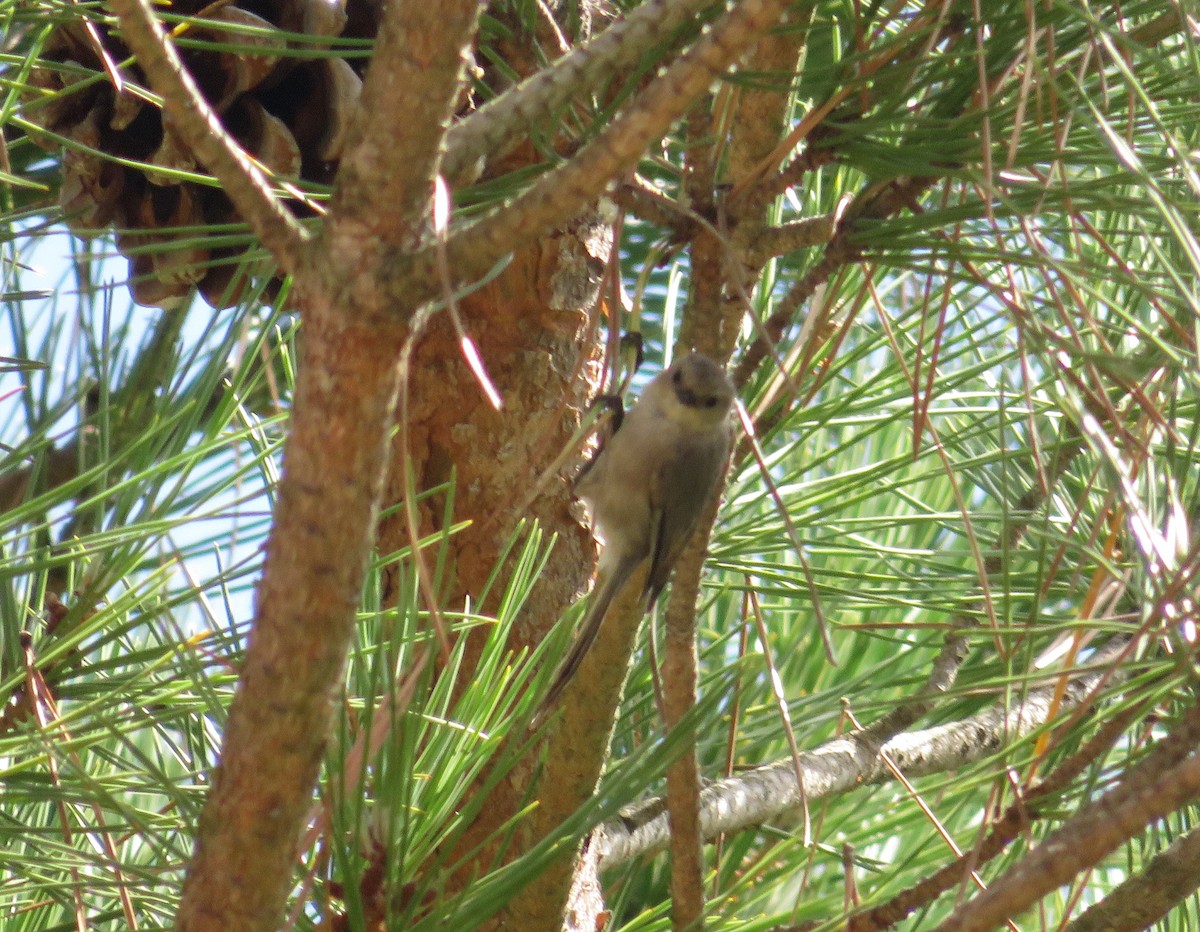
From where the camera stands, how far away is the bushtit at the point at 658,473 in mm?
1517

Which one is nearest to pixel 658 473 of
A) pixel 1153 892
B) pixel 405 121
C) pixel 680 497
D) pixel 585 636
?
pixel 680 497

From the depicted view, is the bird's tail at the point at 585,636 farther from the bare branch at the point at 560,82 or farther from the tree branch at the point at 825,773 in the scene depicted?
the bare branch at the point at 560,82

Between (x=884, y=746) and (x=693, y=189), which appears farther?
(x=884, y=746)

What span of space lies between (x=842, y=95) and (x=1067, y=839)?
A: 1.84ft

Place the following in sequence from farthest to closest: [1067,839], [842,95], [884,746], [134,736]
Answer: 1. [134,736]
2. [884,746]
3. [842,95]
4. [1067,839]

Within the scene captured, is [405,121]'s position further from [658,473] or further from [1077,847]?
[658,473]

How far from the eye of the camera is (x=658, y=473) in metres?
1.73

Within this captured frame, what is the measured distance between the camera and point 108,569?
1.06 metres

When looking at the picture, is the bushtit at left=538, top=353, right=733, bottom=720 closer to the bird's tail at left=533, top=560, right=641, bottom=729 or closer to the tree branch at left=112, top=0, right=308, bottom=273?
the bird's tail at left=533, top=560, right=641, bottom=729

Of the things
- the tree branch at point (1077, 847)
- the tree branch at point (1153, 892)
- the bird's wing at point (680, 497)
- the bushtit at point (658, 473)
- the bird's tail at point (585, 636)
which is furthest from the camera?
the bird's wing at point (680, 497)

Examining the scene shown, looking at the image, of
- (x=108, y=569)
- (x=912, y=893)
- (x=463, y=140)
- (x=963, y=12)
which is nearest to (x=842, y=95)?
(x=963, y=12)

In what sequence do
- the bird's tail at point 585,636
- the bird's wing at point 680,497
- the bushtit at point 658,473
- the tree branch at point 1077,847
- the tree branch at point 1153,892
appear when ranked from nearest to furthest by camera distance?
the tree branch at point 1077,847, the tree branch at point 1153,892, the bird's tail at point 585,636, the bushtit at point 658,473, the bird's wing at point 680,497

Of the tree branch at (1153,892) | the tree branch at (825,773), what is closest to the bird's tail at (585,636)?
the tree branch at (825,773)

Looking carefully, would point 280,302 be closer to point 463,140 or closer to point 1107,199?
point 463,140
